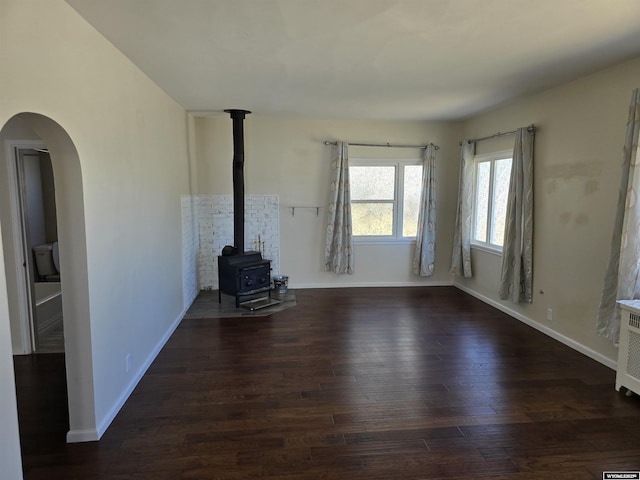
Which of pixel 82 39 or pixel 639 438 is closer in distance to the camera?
pixel 82 39

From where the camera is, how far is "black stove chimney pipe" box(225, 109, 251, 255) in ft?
15.8

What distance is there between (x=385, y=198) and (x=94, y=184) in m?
4.24

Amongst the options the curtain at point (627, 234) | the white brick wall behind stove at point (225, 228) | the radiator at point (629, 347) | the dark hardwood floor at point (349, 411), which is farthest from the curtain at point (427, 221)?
the radiator at point (629, 347)

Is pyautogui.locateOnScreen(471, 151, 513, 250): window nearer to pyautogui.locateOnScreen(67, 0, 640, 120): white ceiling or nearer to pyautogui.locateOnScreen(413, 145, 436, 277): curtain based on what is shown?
pyautogui.locateOnScreen(413, 145, 436, 277): curtain

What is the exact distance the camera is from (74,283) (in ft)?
7.19

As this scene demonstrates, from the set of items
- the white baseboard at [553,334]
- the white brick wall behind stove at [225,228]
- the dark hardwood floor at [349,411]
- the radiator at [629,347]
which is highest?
the white brick wall behind stove at [225,228]

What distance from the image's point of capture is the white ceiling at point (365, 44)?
2.06 meters

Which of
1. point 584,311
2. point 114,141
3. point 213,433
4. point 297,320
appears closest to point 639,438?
point 584,311

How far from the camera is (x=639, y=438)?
2.29 meters

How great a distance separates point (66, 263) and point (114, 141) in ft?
2.85

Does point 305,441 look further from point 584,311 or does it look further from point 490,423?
point 584,311

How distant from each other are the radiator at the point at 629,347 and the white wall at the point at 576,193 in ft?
1.54

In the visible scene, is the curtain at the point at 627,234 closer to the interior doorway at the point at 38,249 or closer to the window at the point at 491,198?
the window at the point at 491,198

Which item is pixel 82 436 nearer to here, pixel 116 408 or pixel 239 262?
pixel 116 408
